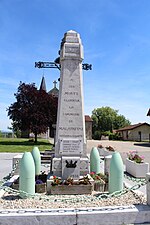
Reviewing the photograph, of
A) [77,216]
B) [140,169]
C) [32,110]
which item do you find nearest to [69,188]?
[77,216]

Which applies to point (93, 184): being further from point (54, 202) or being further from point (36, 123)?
point (36, 123)

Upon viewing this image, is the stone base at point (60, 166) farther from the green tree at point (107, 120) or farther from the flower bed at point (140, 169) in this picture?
the green tree at point (107, 120)

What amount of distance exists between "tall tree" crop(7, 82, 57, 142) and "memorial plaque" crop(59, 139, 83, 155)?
23.0m

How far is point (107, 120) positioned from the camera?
255 ft

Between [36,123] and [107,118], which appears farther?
[107,118]

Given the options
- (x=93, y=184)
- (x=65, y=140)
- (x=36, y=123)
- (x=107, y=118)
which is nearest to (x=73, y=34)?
(x=65, y=140)

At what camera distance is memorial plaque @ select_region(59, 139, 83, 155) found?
700 centimetres

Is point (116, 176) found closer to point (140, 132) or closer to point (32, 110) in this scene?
point (32, 110)

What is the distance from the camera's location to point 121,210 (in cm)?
405

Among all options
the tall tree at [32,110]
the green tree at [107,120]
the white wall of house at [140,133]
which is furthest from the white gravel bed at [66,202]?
the green tree at [107,120]

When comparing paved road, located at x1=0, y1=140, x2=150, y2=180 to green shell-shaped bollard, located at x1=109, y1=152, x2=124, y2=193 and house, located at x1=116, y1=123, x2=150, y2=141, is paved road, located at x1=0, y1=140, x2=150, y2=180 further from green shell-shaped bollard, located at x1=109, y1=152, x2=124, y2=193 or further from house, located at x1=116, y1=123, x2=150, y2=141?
house, located at x1=116, y1=123, x2=150, y2=141

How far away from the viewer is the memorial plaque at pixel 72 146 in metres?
7.00

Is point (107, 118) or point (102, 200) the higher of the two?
point (107, 118)

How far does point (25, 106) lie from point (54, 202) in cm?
2674
